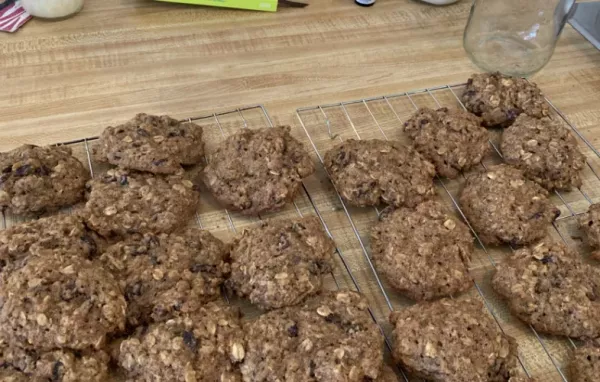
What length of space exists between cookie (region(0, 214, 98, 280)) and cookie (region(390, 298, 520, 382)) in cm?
84

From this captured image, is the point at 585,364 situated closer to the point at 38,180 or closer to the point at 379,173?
the point at 379,173

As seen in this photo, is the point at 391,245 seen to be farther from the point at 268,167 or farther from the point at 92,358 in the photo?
the point at 92,358

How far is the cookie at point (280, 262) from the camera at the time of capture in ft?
4.82

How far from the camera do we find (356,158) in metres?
1.80

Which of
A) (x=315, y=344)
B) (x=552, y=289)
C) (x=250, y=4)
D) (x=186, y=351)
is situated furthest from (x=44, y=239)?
(x=250, y=4)

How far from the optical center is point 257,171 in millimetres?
1750

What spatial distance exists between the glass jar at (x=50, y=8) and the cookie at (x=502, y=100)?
65.5 inches

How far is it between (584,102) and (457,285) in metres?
1.18

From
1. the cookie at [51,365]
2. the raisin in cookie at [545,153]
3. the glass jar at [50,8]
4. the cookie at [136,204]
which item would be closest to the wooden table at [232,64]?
the glass jar at [50,8]

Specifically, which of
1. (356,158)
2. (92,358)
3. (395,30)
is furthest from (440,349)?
(395,30)

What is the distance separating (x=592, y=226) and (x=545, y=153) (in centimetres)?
29

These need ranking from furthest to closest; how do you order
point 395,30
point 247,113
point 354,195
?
point 395,30 < point 247,113 < point 354,195

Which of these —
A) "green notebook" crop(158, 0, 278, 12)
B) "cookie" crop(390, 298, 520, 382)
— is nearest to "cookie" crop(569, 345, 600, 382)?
"cookie" crop(390, 298, 520, 382)

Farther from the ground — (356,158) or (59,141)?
(356,158)
